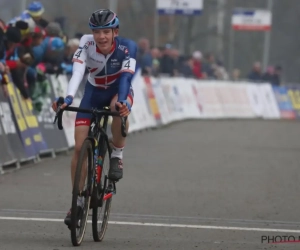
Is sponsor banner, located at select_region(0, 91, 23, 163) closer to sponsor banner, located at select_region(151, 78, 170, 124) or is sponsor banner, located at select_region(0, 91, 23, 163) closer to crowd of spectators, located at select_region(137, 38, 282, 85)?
sponsor banner, located at select_region(151, 78, 170, 124)

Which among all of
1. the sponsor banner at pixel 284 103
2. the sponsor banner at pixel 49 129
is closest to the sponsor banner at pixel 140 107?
the sponsor banner at pixel 49 129

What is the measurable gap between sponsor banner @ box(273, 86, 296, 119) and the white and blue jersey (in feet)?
101

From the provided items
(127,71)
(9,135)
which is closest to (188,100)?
(9,135)

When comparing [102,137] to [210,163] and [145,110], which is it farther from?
[145,110]

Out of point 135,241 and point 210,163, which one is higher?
point 135,241

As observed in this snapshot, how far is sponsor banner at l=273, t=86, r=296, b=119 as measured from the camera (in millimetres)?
40312

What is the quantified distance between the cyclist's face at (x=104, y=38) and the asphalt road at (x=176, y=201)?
1639mm

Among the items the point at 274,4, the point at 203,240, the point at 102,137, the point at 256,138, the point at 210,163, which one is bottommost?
the point at 274,4

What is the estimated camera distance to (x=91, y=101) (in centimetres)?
962

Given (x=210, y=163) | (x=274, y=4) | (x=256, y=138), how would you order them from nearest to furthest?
(x=210, y=163), (x=256, y=138), (x=274, y=4)

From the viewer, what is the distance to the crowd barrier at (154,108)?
15391mm

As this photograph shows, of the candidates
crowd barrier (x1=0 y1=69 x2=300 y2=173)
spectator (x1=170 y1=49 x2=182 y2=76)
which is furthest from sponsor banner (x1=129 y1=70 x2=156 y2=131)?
spectator (x1=170 y1=49 x2=182 y2=76)

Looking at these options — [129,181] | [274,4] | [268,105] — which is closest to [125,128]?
[129,181]

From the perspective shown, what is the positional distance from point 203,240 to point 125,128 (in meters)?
1.19
